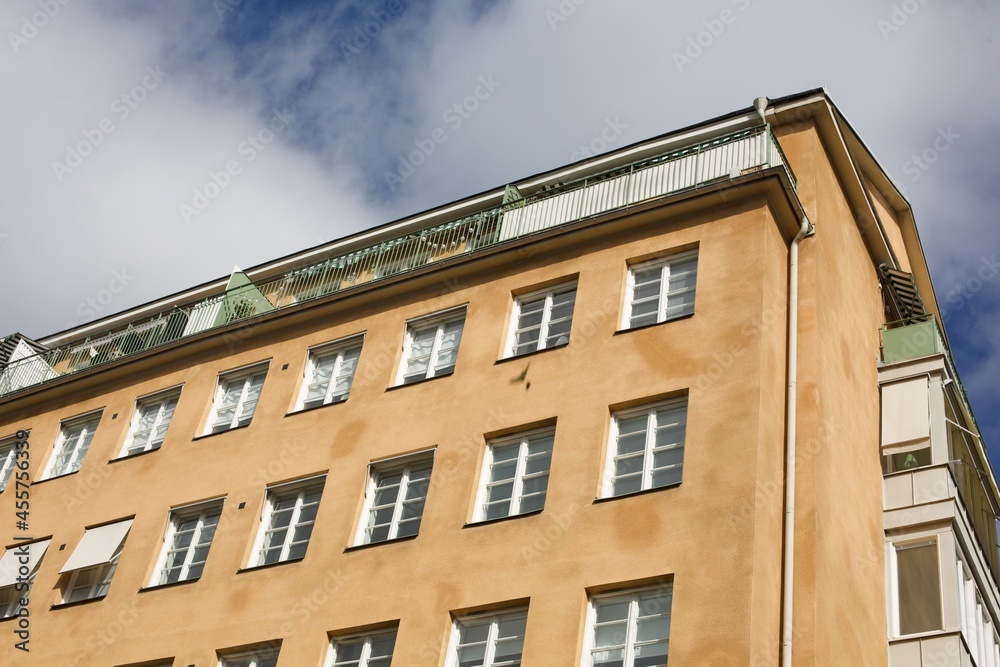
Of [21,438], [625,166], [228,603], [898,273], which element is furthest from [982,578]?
[21,438]

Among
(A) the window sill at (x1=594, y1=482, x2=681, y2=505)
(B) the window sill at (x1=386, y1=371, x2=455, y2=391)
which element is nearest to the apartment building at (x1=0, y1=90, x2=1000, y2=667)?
(A) the window sill at (x1=594, y1=482, x2=681, y2=505)

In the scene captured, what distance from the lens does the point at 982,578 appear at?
22734 mm

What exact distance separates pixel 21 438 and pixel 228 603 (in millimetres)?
10027

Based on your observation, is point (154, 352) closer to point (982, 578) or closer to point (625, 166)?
point (625, 166)

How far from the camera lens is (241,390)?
2611 centimetres

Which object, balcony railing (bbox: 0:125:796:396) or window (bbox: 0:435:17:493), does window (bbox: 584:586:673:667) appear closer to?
balcony railing (bbox: 0:125:796:396)

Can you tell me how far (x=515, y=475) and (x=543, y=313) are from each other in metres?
3.66

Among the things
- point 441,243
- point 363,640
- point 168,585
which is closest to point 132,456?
point 168,585

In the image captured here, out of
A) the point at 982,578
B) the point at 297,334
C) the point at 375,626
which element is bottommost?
the point at 375,626

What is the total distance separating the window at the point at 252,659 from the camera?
20391 mm

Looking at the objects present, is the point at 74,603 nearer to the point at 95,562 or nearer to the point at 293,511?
the point at 95,562

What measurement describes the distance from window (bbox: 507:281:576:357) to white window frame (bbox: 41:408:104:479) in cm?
1010

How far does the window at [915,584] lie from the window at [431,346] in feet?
26.8

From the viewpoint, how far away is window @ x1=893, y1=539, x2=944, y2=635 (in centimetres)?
2111
